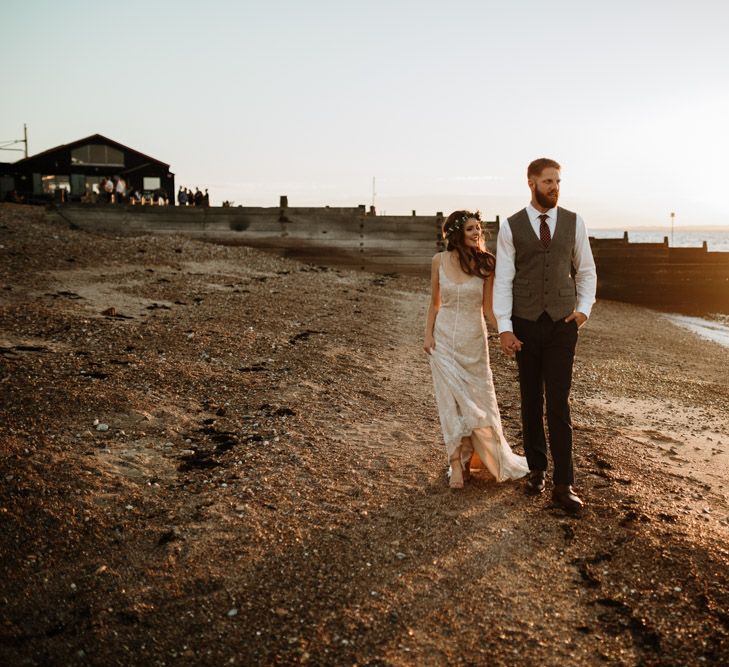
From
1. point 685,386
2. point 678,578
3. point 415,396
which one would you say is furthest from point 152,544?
point 685,386

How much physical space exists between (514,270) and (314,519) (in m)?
2.22

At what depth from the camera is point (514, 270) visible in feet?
16.2

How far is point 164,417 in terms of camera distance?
6.64 metres

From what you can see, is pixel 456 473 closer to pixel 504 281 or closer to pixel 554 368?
pixel 554 368

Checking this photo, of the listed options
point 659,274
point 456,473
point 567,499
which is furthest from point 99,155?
point 567,499

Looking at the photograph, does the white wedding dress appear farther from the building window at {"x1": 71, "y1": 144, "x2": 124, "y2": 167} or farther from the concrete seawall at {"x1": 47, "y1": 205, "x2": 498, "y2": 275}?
the building window at {"x1": 71, "y1": 144, "x2": 124, "y2": 167}

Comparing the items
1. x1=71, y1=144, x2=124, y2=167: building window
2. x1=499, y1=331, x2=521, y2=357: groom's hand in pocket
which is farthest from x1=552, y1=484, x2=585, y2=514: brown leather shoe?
x1=71, y1=144, x2=124, y2=167: building window

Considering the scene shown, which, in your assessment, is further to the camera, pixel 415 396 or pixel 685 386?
pixel 685 386

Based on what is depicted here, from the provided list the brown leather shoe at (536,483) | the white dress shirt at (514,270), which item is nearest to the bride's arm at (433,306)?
the white dress shirt at (514,270)

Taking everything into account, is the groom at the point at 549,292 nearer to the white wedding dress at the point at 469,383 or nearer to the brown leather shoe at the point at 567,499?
the brown leather shoe at the point at 567,499

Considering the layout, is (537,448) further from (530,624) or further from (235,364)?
(235,364)

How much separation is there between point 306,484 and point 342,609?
1.72m

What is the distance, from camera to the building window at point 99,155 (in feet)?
160

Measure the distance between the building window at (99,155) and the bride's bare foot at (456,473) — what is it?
48.4m
